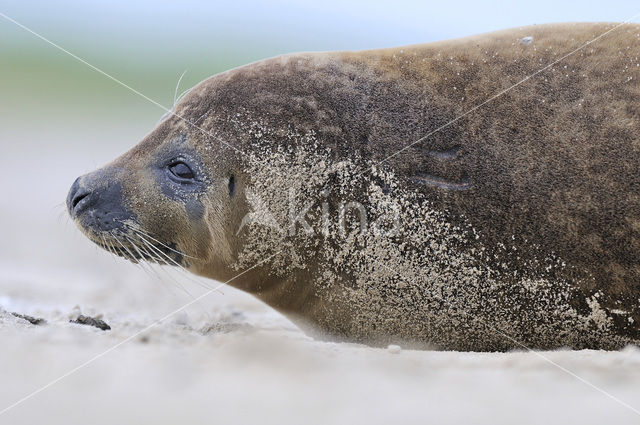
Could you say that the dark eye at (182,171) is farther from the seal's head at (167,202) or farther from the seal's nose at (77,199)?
the seal's nose at (77,199)

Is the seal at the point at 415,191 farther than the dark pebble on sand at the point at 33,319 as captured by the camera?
No

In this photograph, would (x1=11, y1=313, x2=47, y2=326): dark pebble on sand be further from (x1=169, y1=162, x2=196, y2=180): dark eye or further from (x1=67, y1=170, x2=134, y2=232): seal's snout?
(x1=169, y1=162, x2=196, y2=180): dark eye

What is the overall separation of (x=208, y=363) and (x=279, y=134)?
120 cm

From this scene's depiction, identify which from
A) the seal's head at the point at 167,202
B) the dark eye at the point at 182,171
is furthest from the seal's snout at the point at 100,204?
the dark eye at the point at 182,171

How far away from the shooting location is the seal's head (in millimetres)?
3859

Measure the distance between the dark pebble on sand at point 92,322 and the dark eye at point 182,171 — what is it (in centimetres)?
121

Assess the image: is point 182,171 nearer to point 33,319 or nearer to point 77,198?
point 77,198

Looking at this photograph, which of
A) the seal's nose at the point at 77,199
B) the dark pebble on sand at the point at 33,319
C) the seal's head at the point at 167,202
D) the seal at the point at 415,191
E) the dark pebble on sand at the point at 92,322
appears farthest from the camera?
the dark pebble on sand at the point at 92,322

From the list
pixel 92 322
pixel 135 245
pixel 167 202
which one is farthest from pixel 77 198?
pixel 92 322

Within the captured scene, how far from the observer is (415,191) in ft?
11.8

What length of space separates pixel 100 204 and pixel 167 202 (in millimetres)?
378

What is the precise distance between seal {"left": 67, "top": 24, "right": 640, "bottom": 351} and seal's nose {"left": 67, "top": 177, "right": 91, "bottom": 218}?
0.01 meters

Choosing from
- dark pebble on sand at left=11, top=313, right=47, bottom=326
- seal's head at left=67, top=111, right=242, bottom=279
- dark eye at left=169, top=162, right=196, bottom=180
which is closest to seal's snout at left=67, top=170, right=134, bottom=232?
seal's head at left=67, top=111, right=242, bottom=279

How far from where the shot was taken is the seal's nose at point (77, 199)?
3990 millimetres
